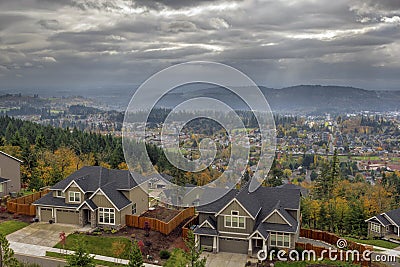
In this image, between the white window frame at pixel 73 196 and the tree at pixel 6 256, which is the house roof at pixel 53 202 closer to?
the white window frame at pixel 73 196

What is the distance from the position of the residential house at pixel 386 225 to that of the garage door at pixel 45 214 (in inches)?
1196

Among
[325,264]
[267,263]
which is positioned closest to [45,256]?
[267,263]

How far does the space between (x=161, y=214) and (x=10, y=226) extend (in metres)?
12.4

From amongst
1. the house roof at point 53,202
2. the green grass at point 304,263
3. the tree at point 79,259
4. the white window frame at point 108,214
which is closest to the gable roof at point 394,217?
the green grass at point 304,263

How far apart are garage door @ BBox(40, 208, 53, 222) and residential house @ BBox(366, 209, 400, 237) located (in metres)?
30.4

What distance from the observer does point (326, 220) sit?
43.7m

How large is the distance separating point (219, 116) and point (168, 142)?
4.79 m

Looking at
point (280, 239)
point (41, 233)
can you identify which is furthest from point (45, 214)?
point (280, 239)

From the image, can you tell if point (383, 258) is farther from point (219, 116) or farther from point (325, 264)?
point (219, 116)

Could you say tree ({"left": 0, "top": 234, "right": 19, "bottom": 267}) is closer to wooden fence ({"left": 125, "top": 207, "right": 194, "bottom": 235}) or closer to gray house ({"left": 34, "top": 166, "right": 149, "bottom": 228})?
gray house ({"left": 34, "top": 166, "right": 149, "bottom": 228})

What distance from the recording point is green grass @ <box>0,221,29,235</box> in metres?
31.4

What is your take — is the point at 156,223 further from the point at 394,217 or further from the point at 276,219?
the point at 394,217

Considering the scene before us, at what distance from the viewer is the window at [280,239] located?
2867 cm

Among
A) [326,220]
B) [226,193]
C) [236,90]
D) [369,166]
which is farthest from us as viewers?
[369,166]
